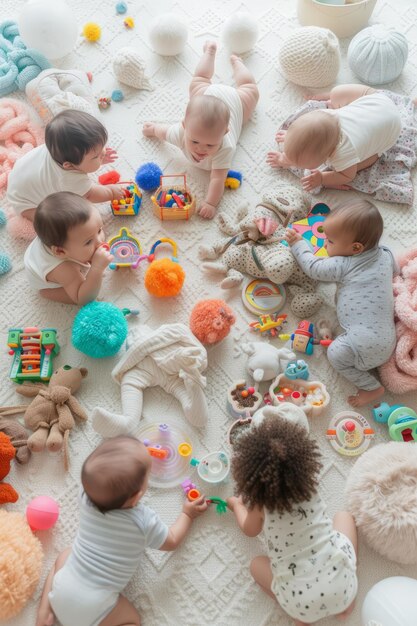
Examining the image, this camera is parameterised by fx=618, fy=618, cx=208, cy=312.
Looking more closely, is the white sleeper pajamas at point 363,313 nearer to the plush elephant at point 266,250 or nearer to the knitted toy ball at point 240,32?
the plush elephant at point 266,250

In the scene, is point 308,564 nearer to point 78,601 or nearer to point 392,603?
point 392,603

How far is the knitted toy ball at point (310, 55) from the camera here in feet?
5.73

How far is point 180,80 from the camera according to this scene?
73.3 inches

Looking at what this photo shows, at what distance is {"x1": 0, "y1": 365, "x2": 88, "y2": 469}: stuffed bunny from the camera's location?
1.35 meters

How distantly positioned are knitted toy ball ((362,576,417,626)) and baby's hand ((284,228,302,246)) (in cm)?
77

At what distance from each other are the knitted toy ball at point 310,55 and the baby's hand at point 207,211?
0.50 metres

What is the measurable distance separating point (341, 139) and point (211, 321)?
609 mm

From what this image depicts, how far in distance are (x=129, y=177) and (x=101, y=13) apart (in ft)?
2.10

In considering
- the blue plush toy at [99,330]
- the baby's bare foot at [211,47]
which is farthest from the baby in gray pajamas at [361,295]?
the baby's bare foot at [211,47]

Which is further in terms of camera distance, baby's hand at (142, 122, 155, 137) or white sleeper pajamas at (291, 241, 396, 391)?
baby's hand at (142, 122, 155, 137)

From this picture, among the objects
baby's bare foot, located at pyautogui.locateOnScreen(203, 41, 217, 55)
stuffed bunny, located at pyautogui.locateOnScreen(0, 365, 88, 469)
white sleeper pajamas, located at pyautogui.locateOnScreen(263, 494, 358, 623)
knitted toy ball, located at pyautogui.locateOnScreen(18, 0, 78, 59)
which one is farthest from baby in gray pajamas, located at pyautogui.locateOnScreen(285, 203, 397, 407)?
knitted toy ball, located at pyautogui.locateOnScreen(18, 0, 78, 59)

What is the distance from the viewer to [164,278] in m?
1.48

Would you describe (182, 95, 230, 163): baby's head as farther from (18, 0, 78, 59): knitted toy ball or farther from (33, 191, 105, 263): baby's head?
(18, 0, 78, 59): knitted toy ball

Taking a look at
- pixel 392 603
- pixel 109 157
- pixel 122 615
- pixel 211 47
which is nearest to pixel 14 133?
pixel 109 157
